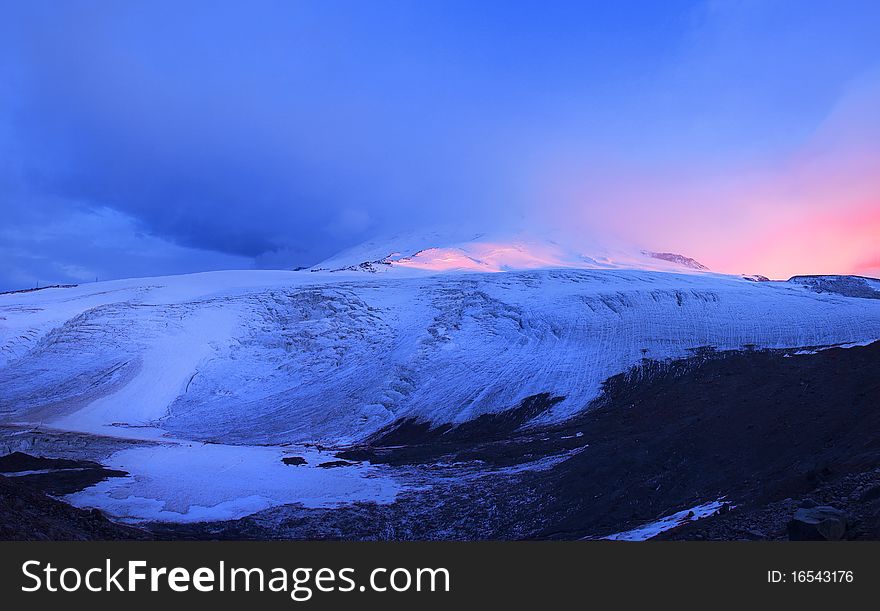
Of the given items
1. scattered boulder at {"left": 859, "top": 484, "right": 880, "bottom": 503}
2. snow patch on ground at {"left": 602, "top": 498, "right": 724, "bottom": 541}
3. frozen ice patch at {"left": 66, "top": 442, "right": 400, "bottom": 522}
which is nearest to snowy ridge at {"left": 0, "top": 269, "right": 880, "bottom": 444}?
frozen ice patch at {"left": 66, "top": 442, "right": 400, "bottom": 522}

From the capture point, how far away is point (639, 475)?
69.5 feet

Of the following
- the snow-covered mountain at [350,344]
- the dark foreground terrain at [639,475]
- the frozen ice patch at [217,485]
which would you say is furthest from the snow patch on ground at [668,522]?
the snow-covered mountain at [350,344]

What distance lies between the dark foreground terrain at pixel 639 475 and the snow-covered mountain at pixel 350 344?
526 cm

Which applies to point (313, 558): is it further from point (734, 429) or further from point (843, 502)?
point (734, 429)

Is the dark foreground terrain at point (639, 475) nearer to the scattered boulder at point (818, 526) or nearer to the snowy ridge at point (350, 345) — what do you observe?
the scattered boulder at point (818, 526)

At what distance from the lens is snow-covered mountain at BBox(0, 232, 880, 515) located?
130 ft

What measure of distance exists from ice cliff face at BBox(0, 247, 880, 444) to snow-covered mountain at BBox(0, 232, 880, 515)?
0.53 feet

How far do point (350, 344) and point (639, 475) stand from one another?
33085 millimetres

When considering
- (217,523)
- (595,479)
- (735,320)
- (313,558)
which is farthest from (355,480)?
(735,320)

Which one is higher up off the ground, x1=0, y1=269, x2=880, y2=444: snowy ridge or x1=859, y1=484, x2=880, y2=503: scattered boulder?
x1=0, y1=269, x2=880, y2=444: snowy ridge

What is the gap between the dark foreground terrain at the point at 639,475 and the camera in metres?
13.2

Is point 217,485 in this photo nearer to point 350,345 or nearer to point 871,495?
point 871,495

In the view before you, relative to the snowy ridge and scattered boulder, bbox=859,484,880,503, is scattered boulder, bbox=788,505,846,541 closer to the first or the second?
scattered boulder, bbox=859,484,880,503

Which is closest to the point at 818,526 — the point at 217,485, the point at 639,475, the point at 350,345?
the point at 639,475
